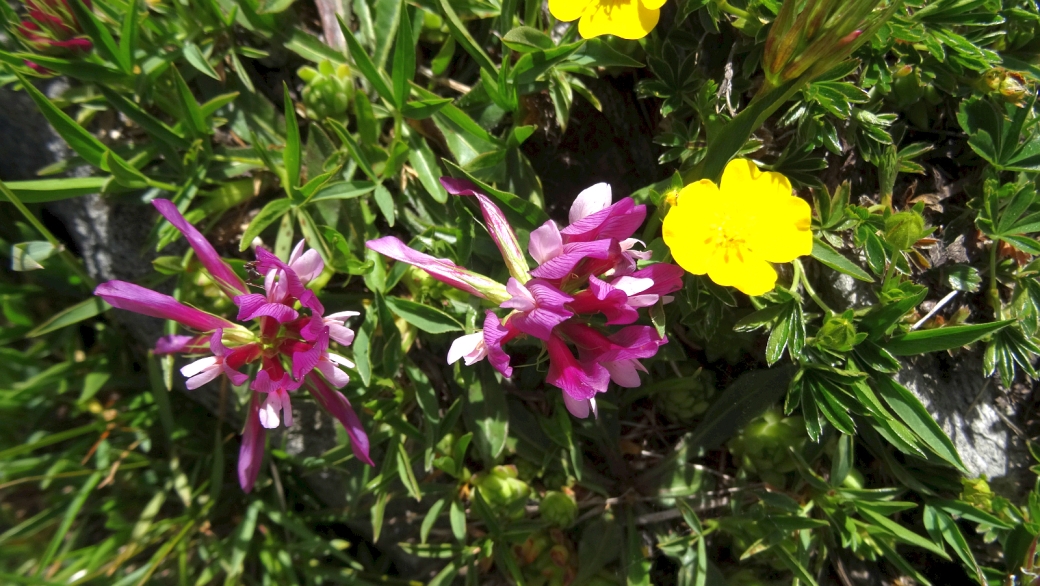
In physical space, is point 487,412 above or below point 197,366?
below

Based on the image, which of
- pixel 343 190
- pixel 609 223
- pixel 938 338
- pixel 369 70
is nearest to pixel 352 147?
pixel 343 190

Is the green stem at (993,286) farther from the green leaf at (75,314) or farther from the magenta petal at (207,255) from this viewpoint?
the green leaf at (75,314)

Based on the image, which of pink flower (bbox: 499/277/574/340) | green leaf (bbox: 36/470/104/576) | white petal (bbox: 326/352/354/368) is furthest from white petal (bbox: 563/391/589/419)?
green leaf (bbox: 36/470/104/576)

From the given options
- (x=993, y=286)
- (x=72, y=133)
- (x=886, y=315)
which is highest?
(x=72, y=133)

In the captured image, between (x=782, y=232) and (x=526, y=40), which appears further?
(x=526, y=40)

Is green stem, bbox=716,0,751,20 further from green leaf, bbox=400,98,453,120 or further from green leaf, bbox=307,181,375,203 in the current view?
green leaf, bbox=307,181,375,203

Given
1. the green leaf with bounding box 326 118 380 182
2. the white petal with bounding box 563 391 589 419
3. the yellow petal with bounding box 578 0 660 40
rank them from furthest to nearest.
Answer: the green leaf with bounding box 326 118 380 182, the yellow petal with bounding box 578 0 660 40, the white petal with bounding box 563 391 589 419

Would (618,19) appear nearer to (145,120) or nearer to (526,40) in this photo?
(526,40)

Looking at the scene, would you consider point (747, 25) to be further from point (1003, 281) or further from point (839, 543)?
point (839, 543)
